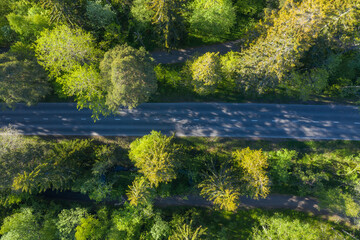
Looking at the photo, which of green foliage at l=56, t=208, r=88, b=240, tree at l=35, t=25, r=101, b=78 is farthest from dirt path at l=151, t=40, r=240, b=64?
green foliage at l=56, t=208, r=88, b=240

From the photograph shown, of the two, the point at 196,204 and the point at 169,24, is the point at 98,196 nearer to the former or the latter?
the point at 196,204

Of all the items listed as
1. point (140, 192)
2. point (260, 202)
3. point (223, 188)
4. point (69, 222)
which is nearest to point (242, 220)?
point (260, 202)

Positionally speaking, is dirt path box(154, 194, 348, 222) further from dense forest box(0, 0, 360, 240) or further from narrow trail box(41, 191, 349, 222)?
dense forest box(0, 0, 360, 240)

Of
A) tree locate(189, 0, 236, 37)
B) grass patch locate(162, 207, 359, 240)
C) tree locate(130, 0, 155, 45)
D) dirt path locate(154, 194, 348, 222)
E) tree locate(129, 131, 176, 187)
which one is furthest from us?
dirt path locate(154, 194, 348, 222)

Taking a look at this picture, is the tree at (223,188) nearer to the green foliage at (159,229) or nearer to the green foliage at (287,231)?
the green foliage at (287,231)

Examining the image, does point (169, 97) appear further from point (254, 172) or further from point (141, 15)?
point (254, 172)

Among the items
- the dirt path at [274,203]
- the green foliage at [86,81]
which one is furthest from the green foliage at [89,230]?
the green foliage at [86,81]
